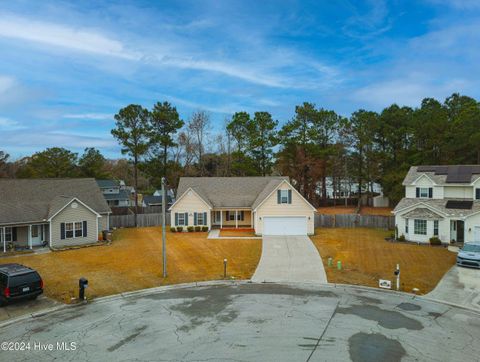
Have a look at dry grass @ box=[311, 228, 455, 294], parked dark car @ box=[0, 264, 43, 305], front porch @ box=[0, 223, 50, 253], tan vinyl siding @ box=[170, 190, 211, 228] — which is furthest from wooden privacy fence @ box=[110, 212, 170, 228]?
parked dark car @ box=[0, 264, 43, 305]

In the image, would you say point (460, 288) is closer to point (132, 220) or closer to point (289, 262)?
point (289, 262)

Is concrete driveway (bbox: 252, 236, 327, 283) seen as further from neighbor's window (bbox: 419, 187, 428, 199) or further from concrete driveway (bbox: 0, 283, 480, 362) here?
neighbor's window (bbox: 419, 187, 428, 199)

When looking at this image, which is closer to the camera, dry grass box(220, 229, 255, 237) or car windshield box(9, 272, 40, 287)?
car windshield box(9, 272, 40, 287)

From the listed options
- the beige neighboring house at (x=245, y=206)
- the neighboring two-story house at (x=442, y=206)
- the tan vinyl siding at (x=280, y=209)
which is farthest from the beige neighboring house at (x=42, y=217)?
the neighboring two-story house at (x=442, y=206)

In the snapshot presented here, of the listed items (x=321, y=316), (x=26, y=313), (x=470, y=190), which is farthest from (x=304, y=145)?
(x=26, y=313)

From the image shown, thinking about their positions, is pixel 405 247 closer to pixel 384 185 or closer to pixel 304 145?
pixel 384 185

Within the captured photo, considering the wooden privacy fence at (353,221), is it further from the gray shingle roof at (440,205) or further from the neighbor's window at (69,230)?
the neighbor's window at (69,230)
